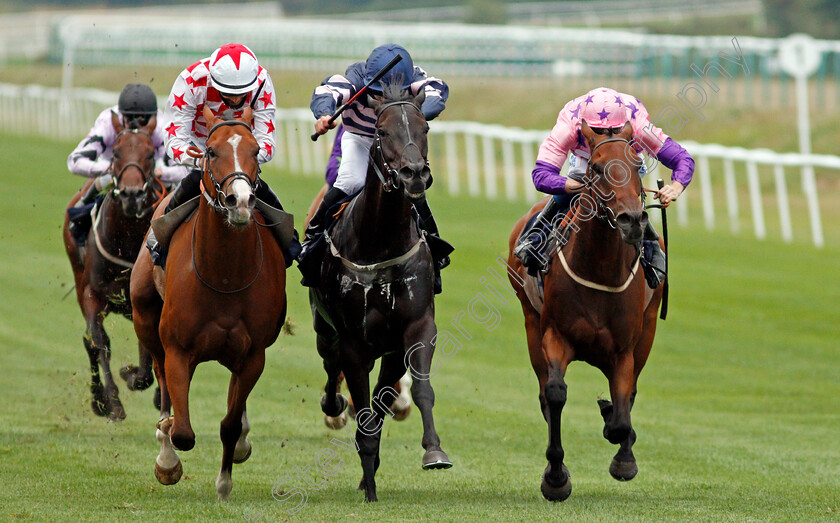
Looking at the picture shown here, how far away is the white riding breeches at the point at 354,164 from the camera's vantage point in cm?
788

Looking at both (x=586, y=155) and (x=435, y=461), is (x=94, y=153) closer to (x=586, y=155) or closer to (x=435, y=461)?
(x=586, y=155)

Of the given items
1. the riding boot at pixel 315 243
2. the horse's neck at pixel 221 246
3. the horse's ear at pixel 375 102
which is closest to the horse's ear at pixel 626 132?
the horse's ear at pixel 375 102

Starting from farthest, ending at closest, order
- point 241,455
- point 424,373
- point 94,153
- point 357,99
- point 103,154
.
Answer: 1. point 103,154
2. point 94,153
3. point 241,455
4. point 357,99
5. point 424,373

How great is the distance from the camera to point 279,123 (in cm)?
3073

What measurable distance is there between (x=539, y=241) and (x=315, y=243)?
1272mm

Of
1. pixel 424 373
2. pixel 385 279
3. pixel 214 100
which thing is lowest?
pixel 424 373

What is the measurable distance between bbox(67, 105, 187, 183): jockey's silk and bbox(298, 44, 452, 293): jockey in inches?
81.2

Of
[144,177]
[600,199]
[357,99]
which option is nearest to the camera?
[600,199]

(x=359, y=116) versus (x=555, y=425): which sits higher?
(x=359, y=116)

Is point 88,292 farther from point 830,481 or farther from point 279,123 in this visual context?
point 279,123

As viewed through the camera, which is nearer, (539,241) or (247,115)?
(247,115)

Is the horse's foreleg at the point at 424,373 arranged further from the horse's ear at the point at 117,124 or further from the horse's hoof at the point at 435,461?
the horse's ear at the point at 117,124

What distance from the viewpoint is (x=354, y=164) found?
26.0ft

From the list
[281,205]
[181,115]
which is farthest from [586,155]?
[181,115]
